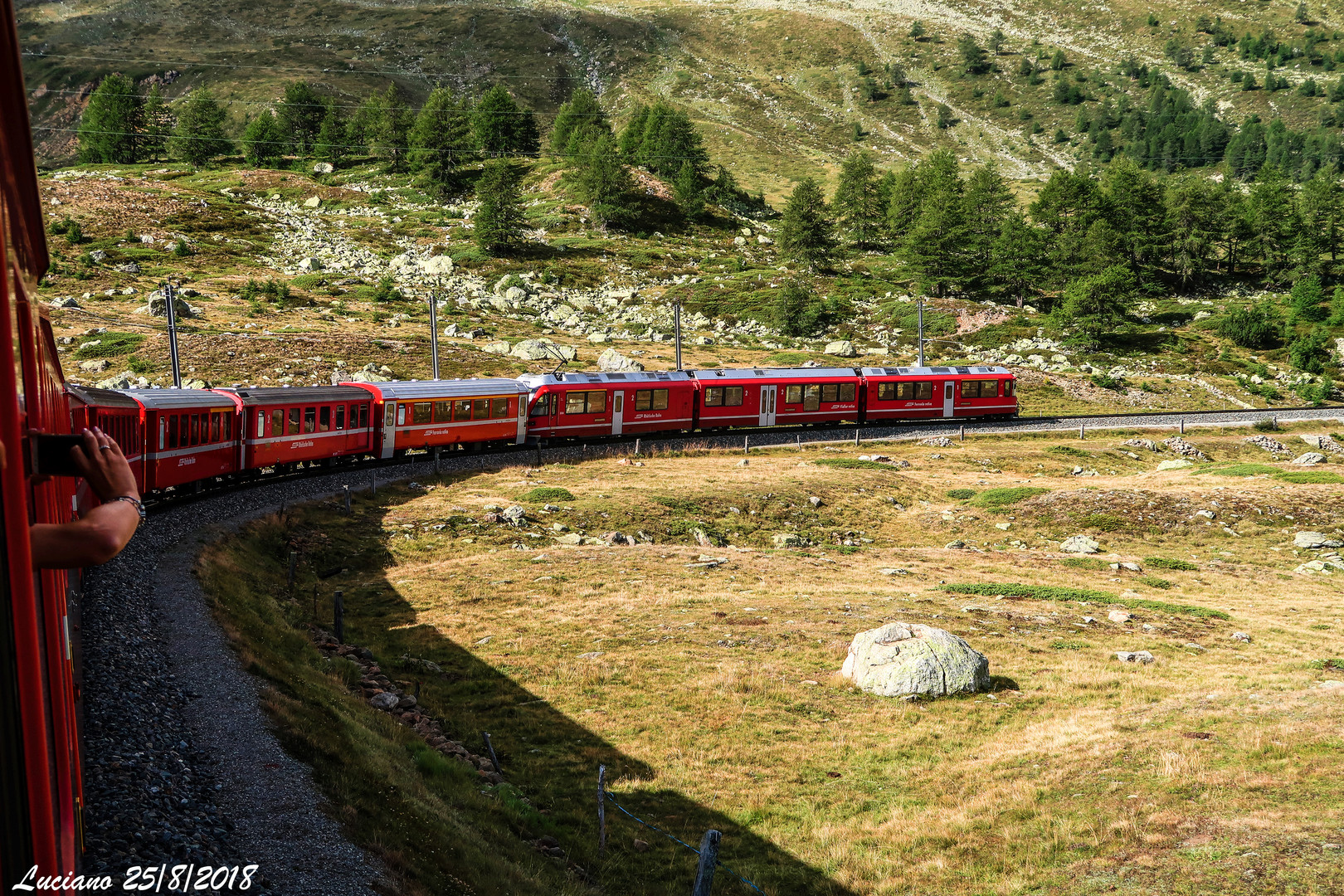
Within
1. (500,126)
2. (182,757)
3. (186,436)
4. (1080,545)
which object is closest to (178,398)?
(186,436)

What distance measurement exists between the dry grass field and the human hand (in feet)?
25.1

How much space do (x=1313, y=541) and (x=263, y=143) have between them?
137 m

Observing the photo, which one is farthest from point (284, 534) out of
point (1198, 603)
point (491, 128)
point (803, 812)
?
point (491, 128)

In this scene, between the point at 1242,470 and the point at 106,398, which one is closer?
the point at 106,398

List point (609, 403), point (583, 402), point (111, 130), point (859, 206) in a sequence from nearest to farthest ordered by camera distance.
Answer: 1. point (583, 402)
2. point (609, 403)
3. point (859, 206)
4. point (111, 130)

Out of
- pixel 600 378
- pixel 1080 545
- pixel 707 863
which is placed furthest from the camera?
pixel 600 378

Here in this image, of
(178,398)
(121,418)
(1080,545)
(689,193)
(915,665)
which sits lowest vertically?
(1080,545)

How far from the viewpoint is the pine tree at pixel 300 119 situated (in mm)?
138875

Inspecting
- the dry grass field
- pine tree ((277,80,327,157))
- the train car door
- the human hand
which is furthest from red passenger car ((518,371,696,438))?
pine tree ((277,80,327,157))

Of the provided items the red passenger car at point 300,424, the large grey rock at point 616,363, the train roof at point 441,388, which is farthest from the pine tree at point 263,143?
the red passenger car at point 300,424

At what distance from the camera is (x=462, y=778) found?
1532cm

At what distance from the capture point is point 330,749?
12.9m

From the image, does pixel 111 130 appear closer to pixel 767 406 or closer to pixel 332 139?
pixel 332 139

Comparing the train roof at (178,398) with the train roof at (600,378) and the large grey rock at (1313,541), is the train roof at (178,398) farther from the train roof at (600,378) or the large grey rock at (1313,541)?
the large grey rock at (1313,541)
